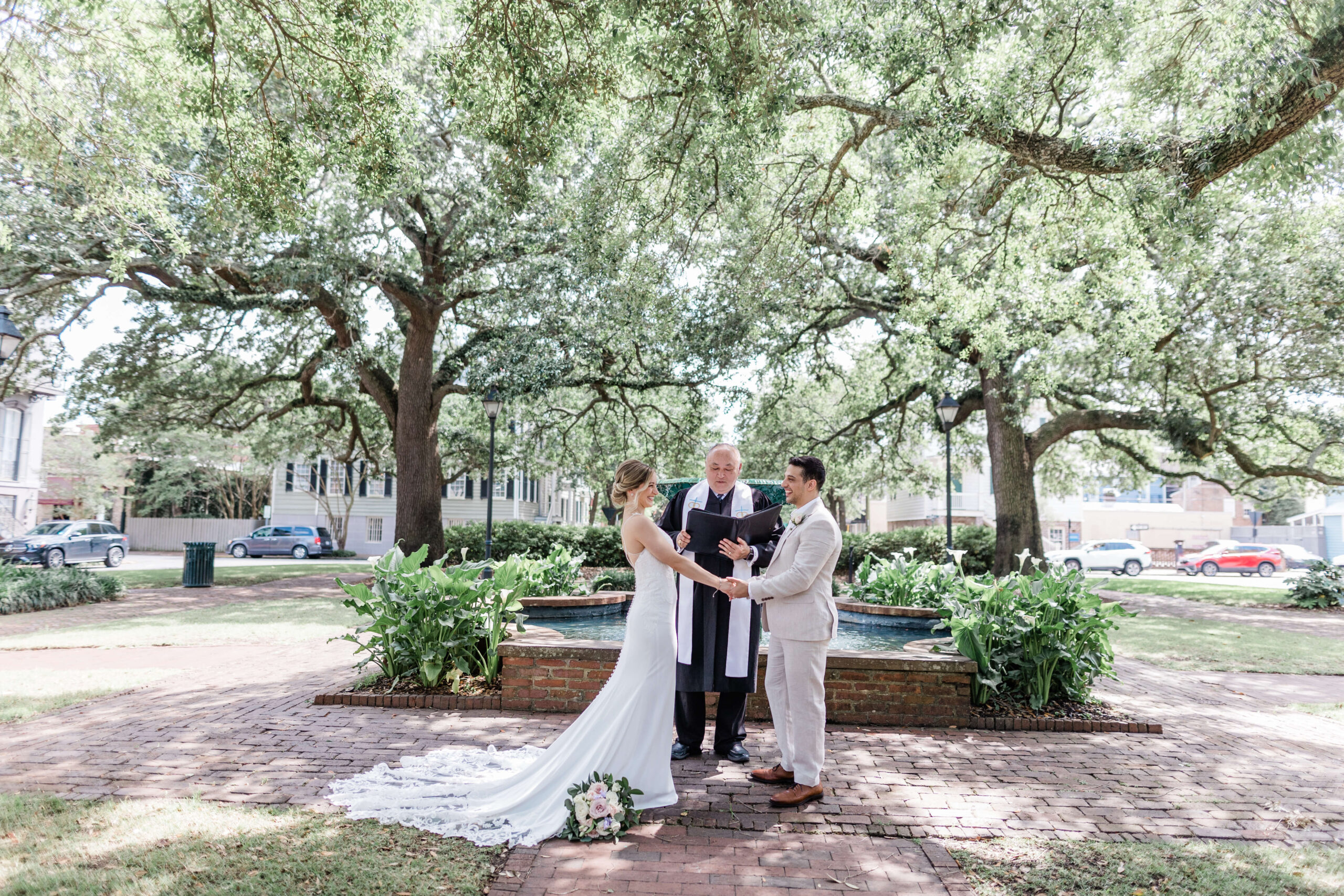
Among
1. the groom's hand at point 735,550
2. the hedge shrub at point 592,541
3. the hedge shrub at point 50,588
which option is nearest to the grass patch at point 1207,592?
the hedge shrub at point 592,541

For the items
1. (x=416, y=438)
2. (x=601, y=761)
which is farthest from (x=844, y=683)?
(x=416, y=438)

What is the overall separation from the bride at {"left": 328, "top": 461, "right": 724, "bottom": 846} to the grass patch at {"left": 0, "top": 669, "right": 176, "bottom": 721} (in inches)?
150

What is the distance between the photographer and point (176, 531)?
43938mm

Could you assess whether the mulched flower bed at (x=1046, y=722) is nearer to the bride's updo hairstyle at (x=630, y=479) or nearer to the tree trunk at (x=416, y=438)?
the bride's updo hairstyle at (x=630, y=479)

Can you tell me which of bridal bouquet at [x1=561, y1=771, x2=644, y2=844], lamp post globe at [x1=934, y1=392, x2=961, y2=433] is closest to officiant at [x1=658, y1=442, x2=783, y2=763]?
bridal bouquet at [x1=561, y1=771, x2=644, y2=844]

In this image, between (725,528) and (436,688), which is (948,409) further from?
(436,688)

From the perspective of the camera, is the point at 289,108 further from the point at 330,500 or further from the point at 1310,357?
the point at 330,500

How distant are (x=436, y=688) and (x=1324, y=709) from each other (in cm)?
814

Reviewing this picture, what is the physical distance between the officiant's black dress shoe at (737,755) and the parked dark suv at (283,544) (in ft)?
115

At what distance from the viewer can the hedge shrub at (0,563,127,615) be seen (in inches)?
550

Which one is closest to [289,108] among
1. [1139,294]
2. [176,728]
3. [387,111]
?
[387,111]

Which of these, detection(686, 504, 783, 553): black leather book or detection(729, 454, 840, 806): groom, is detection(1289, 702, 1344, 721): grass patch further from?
detection(686, 504, 783, 553): black leather book

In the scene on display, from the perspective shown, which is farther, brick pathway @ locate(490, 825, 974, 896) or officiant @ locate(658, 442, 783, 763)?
officiant @ locate(658, 442, 783, 763)

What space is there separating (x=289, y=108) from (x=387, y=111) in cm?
140
